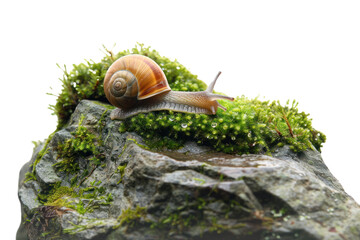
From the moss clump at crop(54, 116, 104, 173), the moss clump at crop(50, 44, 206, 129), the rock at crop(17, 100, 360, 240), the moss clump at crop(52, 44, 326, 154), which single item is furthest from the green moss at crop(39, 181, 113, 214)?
the moss clump at crop(50, 44, 206, 129)

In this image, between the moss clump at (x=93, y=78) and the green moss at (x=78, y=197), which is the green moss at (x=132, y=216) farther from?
the moss clump at (x=93, y=78)

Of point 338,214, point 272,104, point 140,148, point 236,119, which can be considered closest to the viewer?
point 338,214

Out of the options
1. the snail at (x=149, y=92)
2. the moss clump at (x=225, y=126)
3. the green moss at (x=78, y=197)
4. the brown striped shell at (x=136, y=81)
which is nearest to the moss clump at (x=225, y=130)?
the moss clump at (x=225, y=126)

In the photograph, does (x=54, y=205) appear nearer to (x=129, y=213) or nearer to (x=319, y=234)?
(x=129, y=213)

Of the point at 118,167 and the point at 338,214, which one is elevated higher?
the point at 338,214

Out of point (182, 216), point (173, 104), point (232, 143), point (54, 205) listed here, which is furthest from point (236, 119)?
point (54, 205)

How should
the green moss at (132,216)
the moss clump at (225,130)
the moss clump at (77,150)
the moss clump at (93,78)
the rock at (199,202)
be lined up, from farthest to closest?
the moss clump at (93,78) → the moss clump at (77,150) → the moss clump at (225,130) → the green moss at (132,216) → the rock at (199,202)

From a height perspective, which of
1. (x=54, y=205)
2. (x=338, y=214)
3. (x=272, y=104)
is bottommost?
(x=54, y=205)
